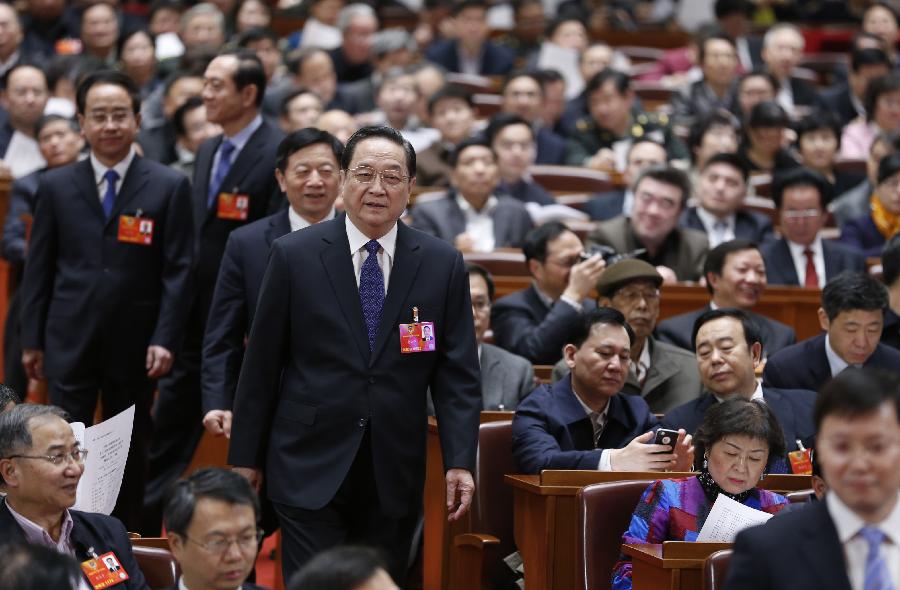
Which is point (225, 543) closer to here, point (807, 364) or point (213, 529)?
point (213, 529)

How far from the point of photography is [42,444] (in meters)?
2.49

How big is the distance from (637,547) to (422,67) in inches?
167

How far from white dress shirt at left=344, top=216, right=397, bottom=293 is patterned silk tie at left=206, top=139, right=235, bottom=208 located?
3.62ft

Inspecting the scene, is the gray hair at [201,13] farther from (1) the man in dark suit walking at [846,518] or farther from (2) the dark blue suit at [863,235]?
(1) the man in dark suit walking at [846,518]

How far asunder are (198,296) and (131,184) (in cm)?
36

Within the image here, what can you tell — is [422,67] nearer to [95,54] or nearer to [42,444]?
[95,54]

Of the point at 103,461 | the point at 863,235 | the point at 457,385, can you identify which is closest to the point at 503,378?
the point at 457,385

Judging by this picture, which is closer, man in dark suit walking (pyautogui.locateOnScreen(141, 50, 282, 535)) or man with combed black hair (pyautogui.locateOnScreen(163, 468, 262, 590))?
man with combed black hair (pyautogui.locateOnScreen(163, 468, 262, 590))

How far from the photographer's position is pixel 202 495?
2.21 meters

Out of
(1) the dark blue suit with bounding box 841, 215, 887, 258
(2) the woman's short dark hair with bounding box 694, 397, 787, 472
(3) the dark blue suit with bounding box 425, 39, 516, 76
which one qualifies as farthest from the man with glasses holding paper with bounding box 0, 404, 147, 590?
(3) the dark blue suit with bounding box 425, 39, 516, 76

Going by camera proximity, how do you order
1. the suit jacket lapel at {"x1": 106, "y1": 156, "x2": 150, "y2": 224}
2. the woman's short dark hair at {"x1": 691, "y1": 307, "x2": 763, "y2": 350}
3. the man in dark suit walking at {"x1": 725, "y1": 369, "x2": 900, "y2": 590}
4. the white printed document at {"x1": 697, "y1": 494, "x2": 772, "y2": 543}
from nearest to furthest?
the man in dark suit walking at {"x1": 725, "y1": 369, "x2": 900, "y2": 590}
the white printed document at {"x1": 697, "y1": 494, "x2": 772, "y2": 543}
the woman's short dark hair at {"x1": 691, "y1": 307, "x2": 763, "y2": 350}
the suit jacket lapel at {"x1": 106, "y1": 156, "x2": 150, "y2": 224}

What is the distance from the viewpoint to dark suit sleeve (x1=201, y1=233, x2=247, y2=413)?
3096 mm

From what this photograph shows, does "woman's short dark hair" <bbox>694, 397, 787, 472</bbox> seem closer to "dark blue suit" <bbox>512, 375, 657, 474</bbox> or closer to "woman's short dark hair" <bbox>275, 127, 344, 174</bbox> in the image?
"dark blue suit" <bbox>512, 375, 657, 474</bbox>

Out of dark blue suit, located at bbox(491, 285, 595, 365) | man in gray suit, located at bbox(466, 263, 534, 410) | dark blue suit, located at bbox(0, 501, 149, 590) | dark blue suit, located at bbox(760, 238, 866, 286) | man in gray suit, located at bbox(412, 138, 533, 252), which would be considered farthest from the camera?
man in gray suit, located at bbox(412, 138, 533, 252)
